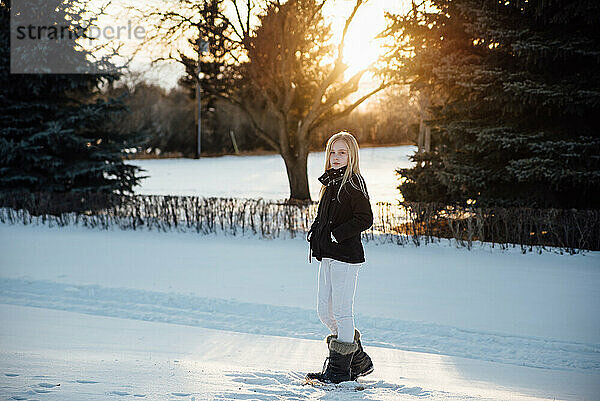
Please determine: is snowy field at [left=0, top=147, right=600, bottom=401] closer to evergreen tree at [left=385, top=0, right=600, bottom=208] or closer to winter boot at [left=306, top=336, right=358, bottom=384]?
winter boot at [left=306, top=336, right=358, bottom=384]

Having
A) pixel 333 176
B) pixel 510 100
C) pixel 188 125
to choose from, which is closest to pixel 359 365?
pixel 333 176

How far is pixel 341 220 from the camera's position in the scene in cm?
446

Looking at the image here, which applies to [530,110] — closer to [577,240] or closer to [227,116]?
[577,240]

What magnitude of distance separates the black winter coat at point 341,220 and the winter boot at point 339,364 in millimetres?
683

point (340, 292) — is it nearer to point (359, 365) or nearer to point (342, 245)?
point (342, 245)

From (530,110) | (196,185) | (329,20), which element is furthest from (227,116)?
(530,110)

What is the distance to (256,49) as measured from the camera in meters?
16.5

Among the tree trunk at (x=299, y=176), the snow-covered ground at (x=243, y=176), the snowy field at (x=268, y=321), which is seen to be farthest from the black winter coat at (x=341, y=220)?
the tree trunk at (x=299, y=176)

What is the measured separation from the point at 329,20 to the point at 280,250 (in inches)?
382

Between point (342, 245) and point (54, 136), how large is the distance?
13.1 metres

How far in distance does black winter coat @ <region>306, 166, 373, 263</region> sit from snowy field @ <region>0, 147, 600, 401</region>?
102 cm

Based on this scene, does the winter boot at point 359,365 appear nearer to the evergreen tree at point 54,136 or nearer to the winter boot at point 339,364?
the winter boot at point 339,364

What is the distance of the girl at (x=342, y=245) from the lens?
14.4 feet

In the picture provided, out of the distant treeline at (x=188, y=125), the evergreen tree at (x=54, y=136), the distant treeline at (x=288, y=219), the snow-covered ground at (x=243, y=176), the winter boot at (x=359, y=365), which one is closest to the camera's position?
the winter boot at (x=359, y=365)
